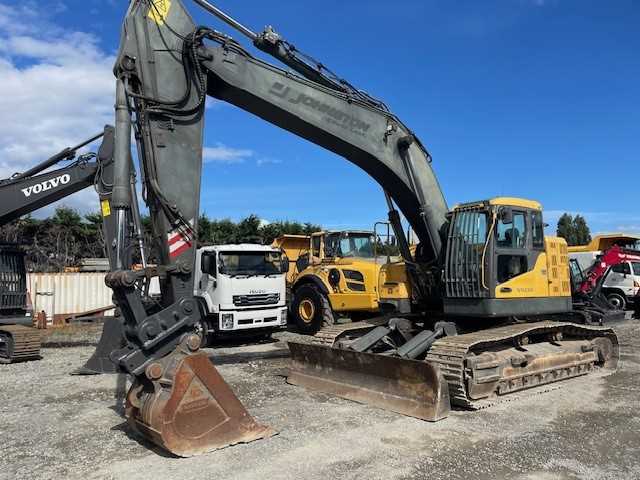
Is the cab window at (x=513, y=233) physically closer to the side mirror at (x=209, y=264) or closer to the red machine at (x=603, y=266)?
the side mirror at (x=209, y=264)

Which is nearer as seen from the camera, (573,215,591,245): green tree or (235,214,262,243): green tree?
(235,214,262,243): green tree

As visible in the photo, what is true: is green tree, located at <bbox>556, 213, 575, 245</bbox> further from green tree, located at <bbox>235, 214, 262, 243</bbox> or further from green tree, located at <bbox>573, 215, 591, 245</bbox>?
green tree, located at <bbox>235, 214, 262, 243</bbox>

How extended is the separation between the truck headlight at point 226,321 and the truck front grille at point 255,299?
31 cm

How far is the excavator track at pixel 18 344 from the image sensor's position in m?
10.6

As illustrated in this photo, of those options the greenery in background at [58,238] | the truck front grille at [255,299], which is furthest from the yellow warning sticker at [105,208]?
the greenery in background at [58,238]

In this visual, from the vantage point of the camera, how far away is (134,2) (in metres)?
5.92

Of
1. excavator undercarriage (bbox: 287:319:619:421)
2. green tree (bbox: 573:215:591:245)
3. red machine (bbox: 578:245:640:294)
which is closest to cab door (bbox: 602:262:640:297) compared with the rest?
red machine (bbox: 578:245:640:294)

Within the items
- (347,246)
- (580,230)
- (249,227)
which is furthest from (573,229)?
(347,246)

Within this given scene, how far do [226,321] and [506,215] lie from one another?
258 inches

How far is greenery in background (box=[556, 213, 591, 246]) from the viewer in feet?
198

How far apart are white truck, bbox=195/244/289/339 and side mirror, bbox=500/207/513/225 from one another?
20.5 ft

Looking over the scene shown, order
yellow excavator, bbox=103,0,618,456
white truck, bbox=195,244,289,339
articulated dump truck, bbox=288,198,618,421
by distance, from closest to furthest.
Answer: yellow excavator, bbox=103,0,618,456, articulated dump truck, bbox=288,198,618,421, white truck, bbox=195,244,289,339

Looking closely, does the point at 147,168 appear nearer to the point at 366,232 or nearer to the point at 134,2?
the point at 134,2

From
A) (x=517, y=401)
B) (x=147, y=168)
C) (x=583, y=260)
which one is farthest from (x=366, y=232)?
(x=583, y=260)
